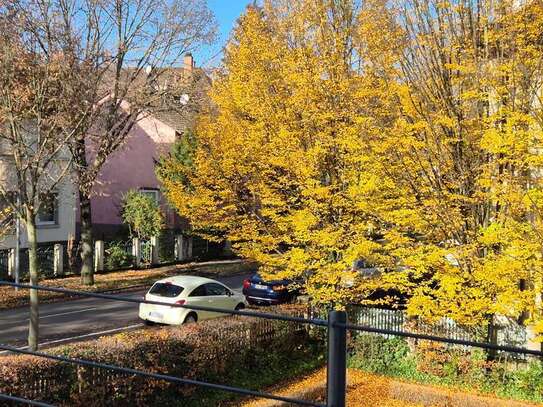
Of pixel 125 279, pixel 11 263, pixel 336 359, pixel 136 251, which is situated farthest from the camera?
pixel 136 251

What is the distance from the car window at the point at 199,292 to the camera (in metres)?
17.2

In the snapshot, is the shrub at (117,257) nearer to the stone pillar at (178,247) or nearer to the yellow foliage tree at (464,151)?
the stone pillar at (178,247)

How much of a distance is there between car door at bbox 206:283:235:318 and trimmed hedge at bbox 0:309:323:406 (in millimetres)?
3239

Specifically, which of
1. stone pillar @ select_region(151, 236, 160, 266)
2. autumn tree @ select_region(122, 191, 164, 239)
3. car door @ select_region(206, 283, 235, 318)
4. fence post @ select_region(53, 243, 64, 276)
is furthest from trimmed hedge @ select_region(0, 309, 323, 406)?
autumn tree @ select_region(122, 191, 164, 239)

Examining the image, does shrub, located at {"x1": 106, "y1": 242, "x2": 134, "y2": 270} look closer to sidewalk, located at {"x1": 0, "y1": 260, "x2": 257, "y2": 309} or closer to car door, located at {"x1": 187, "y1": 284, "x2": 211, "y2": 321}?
sidewalk, located at {"x1": 0, "y1": 260, "x2": 257, "y2": 309}

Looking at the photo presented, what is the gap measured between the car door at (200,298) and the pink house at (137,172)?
1639 cm

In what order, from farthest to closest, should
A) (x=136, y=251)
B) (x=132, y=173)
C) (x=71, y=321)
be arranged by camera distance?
(x=132, y=173) → (x=136, y=251) → (x=71, y=321)

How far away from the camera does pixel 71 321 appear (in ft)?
59.1

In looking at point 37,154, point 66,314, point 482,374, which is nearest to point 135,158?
point 66,314

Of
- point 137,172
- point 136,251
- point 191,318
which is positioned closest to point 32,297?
point 191,318

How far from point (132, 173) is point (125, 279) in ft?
36.4

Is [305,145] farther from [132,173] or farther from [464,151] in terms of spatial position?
[132,173]

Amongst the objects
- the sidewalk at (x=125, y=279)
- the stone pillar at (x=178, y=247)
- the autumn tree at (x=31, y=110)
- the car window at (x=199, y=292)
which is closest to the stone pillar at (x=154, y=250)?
the sidewalk at (x=125, y=279)

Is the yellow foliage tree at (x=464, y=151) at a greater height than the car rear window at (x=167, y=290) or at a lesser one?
greater
